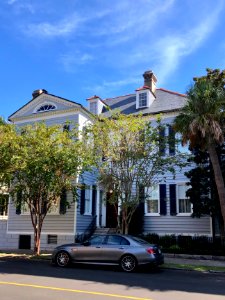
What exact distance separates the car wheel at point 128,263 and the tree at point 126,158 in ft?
13.6

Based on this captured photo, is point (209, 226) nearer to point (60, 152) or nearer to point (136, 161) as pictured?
point (136, 161)

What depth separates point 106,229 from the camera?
73.9 ft

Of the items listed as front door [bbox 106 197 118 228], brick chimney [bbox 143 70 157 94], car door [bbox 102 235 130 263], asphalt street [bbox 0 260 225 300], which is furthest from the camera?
brick chimney [bbox 143 70 157 94]

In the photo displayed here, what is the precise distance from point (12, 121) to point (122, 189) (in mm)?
11628

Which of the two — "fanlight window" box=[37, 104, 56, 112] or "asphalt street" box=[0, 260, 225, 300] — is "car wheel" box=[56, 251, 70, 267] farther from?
"fanlight window" box=[37, 104, 56, 112]

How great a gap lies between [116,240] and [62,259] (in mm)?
2377

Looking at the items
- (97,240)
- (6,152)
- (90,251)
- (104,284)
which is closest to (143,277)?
(104,284)

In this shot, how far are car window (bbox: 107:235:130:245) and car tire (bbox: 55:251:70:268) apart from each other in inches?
71.9

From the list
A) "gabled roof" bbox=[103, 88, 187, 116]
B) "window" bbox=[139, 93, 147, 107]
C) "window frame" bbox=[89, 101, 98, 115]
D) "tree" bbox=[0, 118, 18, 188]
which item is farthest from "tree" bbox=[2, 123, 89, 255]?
"window" bbox=[139, 93, 147, 107]

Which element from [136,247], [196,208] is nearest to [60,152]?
[136,247]

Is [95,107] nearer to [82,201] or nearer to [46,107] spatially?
[46,107]

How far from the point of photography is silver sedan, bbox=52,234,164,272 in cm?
1307

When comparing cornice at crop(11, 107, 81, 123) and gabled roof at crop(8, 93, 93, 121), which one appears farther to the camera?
cornice at crop(11, 107, 81, 123)

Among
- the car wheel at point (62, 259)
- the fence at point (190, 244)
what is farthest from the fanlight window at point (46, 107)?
the car wheel at point (62, 259)
